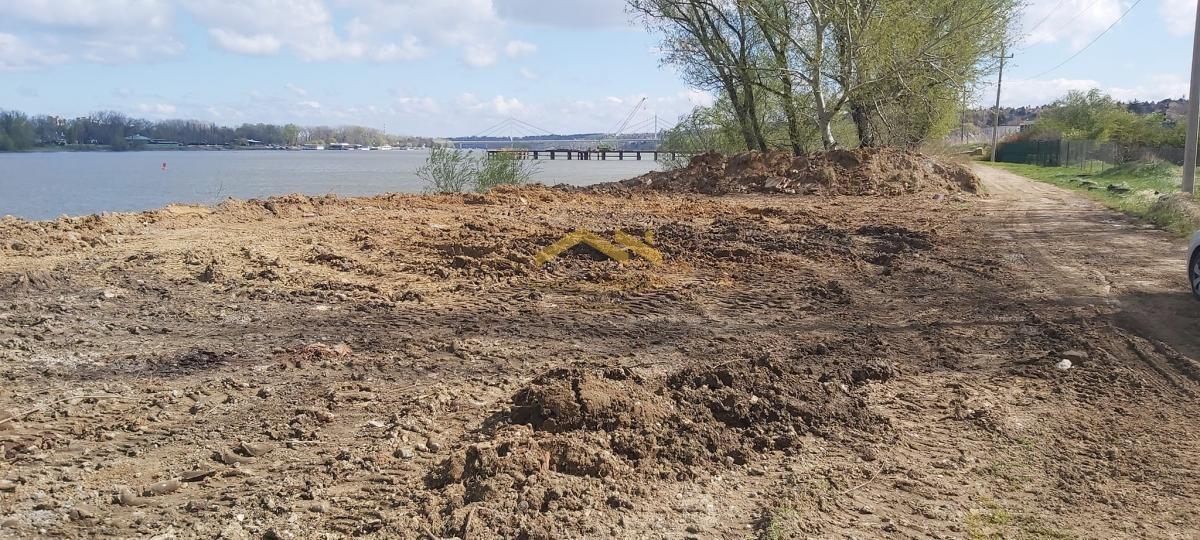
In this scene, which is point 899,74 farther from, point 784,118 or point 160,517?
point 160,517

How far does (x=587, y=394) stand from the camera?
5.40 m

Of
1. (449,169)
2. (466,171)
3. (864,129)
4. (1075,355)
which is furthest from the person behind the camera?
(864,129)

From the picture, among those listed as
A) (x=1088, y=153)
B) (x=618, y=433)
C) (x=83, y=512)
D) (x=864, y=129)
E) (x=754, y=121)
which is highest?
(x=754, y=121)

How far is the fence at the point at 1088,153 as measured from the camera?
44.7m

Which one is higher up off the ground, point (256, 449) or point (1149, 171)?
point (1149, 171)

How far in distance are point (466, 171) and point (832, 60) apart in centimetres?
1354

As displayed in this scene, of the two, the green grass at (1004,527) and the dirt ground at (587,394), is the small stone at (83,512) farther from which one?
the green grass at (1004,527)

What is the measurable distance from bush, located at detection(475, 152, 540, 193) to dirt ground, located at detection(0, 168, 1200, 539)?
16671 millimetres

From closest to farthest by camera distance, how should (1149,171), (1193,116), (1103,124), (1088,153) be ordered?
(1193,116) → (1149,171) → (1088,153) → (1103,124)

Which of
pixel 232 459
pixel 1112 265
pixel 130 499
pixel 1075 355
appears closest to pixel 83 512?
pixel 130 499

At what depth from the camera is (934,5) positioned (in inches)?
1119

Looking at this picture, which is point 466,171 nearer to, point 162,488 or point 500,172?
point 500,172

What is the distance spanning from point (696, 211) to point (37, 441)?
585 inches

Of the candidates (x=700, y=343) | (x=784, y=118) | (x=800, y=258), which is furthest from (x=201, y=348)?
(x=784, y=118)
